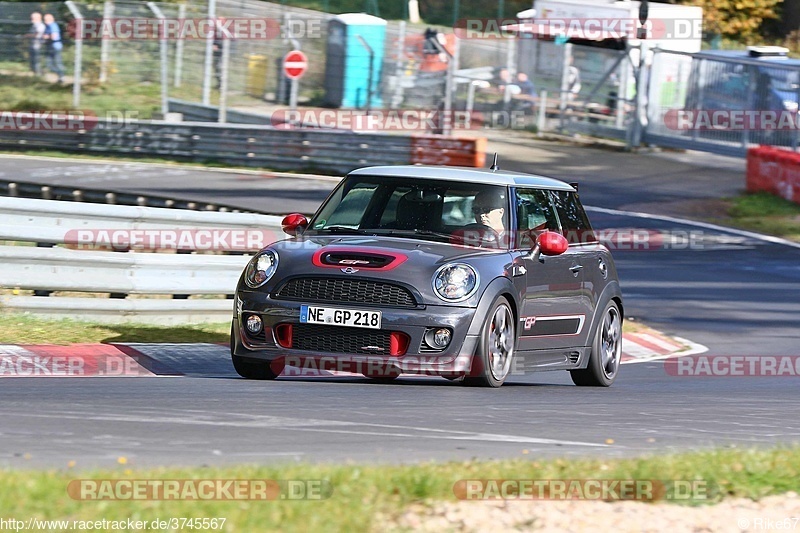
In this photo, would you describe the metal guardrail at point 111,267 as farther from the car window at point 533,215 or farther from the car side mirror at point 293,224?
the car window at point 533,215

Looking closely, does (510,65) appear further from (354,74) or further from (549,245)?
(549,245)

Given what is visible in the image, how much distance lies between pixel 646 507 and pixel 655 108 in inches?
1078

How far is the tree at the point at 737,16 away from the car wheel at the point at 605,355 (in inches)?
1424

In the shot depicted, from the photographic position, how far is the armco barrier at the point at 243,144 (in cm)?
2597

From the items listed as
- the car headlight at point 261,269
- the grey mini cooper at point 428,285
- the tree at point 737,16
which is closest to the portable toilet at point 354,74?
the tree at point 737,16

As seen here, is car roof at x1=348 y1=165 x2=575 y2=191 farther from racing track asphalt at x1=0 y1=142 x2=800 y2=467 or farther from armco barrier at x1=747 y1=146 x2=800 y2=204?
armco barrier at x1=747 y1=146 x2=800 y2=204

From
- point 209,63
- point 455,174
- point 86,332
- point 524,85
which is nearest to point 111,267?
point 86,332

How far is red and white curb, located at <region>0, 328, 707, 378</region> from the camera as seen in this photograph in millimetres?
9148

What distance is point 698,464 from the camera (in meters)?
6.05

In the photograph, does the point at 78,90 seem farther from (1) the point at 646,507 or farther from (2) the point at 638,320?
(1) the point at 646,507

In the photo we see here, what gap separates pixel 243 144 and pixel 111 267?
663 inches

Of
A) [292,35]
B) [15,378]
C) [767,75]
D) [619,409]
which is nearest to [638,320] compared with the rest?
[619,409]

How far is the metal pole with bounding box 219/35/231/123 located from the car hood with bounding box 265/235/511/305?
21.1 m

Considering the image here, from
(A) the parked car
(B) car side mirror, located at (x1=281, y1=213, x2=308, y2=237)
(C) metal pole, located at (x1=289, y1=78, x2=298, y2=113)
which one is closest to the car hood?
(B) car side mirror, located at (x1=281, y1=213, x2=308, y2=237)
